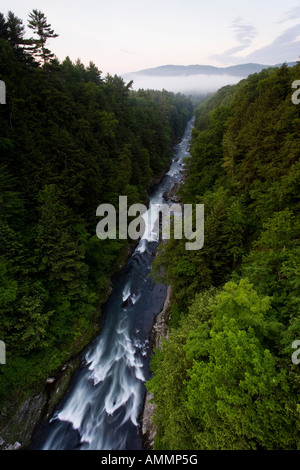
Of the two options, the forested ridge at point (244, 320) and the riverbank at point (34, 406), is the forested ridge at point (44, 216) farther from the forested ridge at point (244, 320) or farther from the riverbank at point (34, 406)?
the forested ridge at point (244, 320)

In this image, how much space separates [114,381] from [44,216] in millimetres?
14411

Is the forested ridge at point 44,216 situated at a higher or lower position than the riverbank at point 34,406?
higher

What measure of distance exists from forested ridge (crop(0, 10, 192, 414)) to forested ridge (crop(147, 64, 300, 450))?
311 inches

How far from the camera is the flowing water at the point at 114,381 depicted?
1452 centimetres

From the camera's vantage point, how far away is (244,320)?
9461 millimetres

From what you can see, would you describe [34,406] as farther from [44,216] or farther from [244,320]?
[244,320]

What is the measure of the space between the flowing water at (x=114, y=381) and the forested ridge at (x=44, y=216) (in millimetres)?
2015
